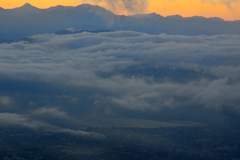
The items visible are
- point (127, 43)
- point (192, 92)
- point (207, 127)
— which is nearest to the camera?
point (207, 127)

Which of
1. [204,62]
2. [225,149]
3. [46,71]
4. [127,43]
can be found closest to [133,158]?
[225,149]

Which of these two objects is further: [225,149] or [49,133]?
[49,133]

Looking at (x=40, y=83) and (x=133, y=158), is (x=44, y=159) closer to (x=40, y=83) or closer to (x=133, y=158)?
(x=133, y=158)

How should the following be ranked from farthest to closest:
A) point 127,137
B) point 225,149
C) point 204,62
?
1. point 204,62
2. point 127,137
3. point 225,149

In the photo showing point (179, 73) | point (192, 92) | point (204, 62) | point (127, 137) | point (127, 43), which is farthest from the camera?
point (127, 43)

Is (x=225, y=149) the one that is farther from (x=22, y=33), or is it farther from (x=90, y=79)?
(x=22, y=33)

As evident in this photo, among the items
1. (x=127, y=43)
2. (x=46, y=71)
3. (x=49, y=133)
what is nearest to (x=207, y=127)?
(x=49, y=133)

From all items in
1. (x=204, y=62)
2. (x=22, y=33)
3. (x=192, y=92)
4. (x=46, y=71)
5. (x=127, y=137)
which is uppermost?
(x=22, y=33)

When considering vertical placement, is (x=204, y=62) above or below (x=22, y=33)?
below

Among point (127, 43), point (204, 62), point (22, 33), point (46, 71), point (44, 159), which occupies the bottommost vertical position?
point (44, 159)

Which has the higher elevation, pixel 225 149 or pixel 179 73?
pixel 179 73
